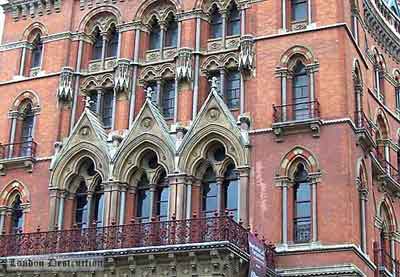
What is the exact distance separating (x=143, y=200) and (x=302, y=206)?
6.67 metres

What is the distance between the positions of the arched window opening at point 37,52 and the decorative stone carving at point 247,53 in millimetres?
10261

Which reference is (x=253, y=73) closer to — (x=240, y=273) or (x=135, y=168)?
(x=135, y=168)

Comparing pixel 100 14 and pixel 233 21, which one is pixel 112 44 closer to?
pixel 100 14

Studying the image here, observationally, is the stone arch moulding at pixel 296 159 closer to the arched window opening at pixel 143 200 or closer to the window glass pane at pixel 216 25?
the arched window opening at pixel 143 200

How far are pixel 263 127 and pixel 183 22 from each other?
256 inches

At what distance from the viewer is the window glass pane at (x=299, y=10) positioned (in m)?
33.7

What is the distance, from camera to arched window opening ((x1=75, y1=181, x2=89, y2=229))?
34.4 meters

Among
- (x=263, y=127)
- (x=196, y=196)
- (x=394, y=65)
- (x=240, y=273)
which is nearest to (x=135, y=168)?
(x=196, y=196)

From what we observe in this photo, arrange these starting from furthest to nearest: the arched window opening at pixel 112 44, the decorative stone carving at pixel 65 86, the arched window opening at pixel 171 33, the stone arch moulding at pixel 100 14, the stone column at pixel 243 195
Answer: the stone arch moulding at pixel 100 14
the arched window opening at pixel 112 44
the decorative stone carving at pixel 65 86
the arched window opening at pixel 171 33
the stone column at pixel 243 195

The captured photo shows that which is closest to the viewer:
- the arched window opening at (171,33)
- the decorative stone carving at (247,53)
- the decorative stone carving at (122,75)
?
the decorative stone carving at (247,53)

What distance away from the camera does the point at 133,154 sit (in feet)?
111

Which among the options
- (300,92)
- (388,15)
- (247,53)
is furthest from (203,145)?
(388,15)

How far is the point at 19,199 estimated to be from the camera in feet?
118

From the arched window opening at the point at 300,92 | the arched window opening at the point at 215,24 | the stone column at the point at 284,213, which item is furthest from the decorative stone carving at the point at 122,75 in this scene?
the stone column at the point at 284,213
